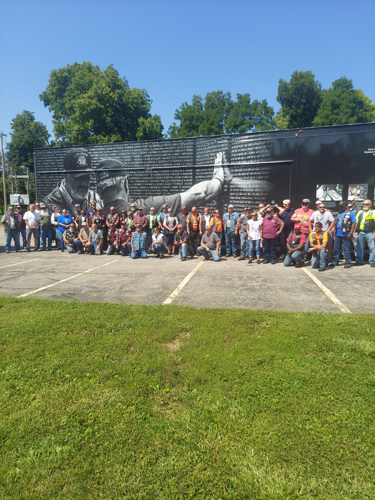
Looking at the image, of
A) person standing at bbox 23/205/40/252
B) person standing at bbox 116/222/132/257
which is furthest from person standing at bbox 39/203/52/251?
person standing at bbox 116/222/132/257

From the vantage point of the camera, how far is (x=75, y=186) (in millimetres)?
12898

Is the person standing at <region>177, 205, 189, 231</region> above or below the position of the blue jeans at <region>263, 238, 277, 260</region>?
above

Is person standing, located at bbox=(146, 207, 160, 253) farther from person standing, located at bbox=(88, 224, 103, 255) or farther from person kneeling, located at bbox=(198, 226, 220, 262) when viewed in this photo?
person kneeling, located at bbox=(198, 226, 220, 262)

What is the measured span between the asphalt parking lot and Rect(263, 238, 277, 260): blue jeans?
1.27 feet

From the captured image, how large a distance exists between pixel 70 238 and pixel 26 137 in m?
38.7

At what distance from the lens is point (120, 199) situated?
12.4m

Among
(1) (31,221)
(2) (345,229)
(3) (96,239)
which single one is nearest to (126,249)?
(3) (96,239)

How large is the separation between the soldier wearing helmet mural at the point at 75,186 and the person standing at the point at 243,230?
18.1 feet

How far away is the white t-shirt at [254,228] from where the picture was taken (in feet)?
32.1

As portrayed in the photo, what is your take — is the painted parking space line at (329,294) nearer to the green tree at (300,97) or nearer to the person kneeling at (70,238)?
the person kneeling at (70,238)

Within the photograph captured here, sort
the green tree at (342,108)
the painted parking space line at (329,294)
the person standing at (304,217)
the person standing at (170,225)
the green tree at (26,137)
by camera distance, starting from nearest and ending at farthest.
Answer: the painted parking space line at (329,294) → the person standing at (304,217) → the person standing at (170,225) → the green tree at (342,108) → the green tree at (26,137)

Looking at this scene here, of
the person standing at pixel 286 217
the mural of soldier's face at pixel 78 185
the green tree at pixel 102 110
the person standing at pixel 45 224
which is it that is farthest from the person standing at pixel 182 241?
the green tree at pixel 102 110

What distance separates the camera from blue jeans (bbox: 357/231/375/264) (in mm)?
8695

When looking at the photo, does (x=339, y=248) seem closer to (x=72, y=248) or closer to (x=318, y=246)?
(x=318, y=246)
